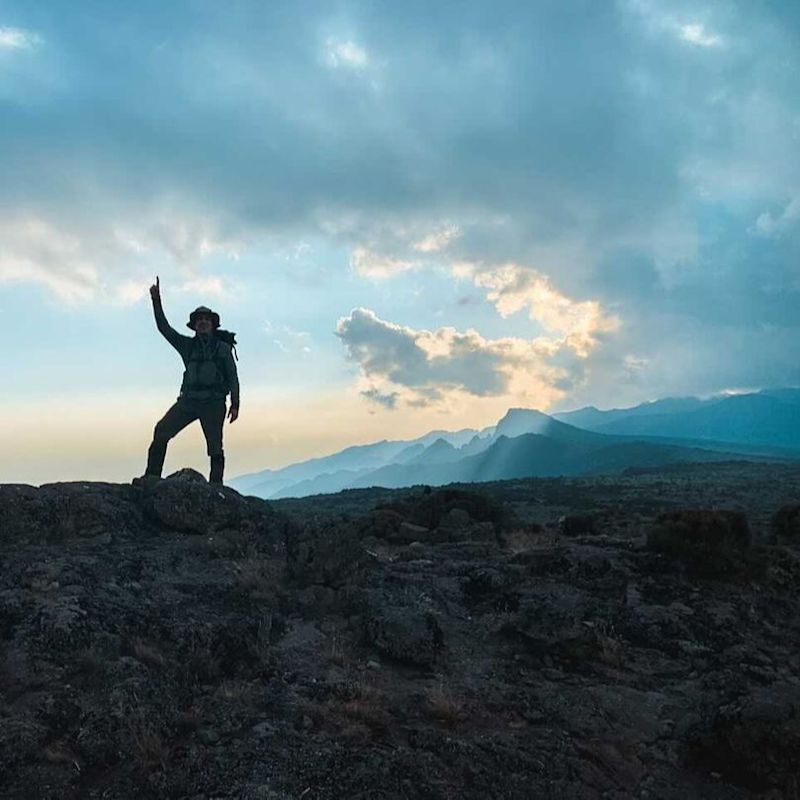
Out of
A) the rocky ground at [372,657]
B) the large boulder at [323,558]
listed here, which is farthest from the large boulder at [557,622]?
the large boulder at [323,558]

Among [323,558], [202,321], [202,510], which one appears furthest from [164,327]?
[323,558]

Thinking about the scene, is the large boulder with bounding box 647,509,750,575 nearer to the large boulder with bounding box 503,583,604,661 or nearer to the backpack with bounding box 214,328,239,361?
the large boulder with bounding box 503,583,604,661

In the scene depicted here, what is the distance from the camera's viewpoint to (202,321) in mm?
12281

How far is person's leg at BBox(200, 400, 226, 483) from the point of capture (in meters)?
12.3

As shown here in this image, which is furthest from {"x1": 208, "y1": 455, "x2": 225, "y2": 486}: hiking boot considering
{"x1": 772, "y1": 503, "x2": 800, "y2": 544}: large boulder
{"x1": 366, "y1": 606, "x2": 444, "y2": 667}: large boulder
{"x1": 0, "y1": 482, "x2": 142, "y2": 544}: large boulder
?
{"x1": 772, "y1": 503, "x2": 800, "y2": 544}: large boulder

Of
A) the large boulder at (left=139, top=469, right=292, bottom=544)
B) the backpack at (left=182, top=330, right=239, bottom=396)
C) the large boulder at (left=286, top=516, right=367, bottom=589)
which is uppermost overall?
the backpack at (left=182, top=330, right=239, bottom=396)

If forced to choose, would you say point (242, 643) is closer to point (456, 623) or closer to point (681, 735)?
point (456, 623)

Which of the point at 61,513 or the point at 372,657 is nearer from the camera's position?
the point at 372,657

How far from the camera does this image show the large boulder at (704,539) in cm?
1088

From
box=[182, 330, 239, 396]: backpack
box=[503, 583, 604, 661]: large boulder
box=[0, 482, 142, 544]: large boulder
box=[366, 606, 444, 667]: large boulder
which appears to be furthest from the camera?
box=[182, 330, 239, 396]: backpack

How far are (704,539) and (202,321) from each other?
9996 millimetres

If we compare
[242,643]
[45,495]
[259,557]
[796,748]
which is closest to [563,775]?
[796,748]

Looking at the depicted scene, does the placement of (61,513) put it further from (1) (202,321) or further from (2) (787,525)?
(2) (787,525)

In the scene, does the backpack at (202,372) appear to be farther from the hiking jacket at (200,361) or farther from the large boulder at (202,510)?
the large boulder at (202,510)
